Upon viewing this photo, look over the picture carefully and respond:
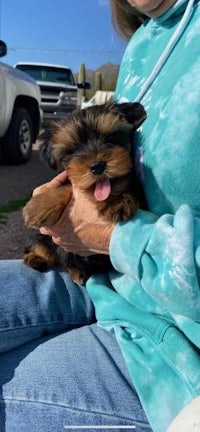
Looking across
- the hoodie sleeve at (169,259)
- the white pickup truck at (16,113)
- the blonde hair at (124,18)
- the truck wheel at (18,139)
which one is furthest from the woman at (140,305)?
the truck wheel at (18,139)

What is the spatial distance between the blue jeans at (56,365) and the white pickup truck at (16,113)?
682cm

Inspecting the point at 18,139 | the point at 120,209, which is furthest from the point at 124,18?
the point at 18,139

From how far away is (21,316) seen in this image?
192 centimetres

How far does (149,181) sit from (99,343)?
0.52 metres

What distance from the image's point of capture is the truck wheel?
933cm

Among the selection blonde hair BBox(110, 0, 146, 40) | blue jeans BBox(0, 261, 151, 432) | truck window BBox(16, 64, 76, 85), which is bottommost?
truck window BBox(16, 64, 76, 85)

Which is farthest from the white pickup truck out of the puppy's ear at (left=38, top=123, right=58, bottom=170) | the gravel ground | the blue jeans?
the blue jeans

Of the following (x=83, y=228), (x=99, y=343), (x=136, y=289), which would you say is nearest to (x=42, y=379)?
(x=99, y=343)

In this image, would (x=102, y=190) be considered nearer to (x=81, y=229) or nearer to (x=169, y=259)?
(x=81, y=229)

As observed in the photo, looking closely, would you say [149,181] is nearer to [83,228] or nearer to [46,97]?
[83,228]

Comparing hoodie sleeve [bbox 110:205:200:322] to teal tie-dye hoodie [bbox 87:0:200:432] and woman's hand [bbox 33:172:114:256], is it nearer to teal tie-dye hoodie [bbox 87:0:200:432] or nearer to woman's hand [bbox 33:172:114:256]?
teal tie-dye hoodie [bbox 87:0:200:432]

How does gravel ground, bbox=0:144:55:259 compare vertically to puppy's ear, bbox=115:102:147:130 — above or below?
below

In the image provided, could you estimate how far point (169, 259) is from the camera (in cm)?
137

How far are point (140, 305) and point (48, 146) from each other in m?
0.83
